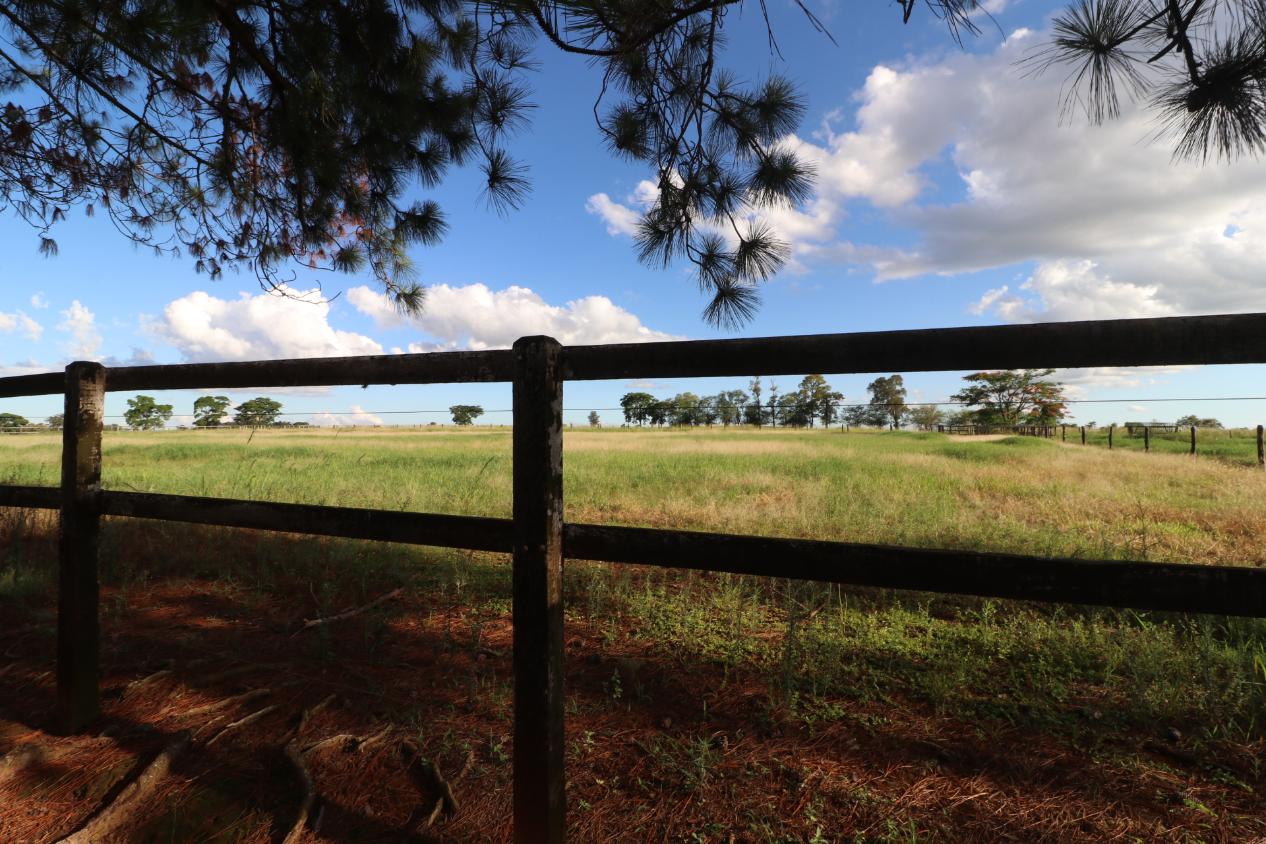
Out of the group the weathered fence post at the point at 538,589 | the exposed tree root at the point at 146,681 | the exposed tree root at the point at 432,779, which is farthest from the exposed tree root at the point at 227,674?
the weathered fence post at the point at 538,589

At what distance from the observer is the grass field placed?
2031 mm

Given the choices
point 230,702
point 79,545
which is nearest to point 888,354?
point 230,702

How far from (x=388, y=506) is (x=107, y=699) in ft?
16.5

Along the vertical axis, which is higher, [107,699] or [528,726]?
[528,726]

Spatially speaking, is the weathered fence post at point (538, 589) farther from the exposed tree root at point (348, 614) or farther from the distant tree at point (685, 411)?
the distant tree at point (685, 411)

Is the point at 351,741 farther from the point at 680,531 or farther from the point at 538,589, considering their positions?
the point at 680,531

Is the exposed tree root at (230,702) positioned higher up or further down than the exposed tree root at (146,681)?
further down

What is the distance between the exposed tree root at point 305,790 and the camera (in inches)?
74.0

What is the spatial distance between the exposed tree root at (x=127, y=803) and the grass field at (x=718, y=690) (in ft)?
0.30

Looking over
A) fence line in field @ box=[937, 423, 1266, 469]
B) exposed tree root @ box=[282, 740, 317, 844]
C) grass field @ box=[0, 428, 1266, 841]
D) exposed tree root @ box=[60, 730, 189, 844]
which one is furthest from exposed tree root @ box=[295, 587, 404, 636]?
fence line in field @ box=[937, 423, 1266, 469]

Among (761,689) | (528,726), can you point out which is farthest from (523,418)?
(761,689)

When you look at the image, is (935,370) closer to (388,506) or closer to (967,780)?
(967,780)

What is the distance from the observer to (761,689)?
292 cm

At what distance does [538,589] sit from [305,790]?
4.26 ft
